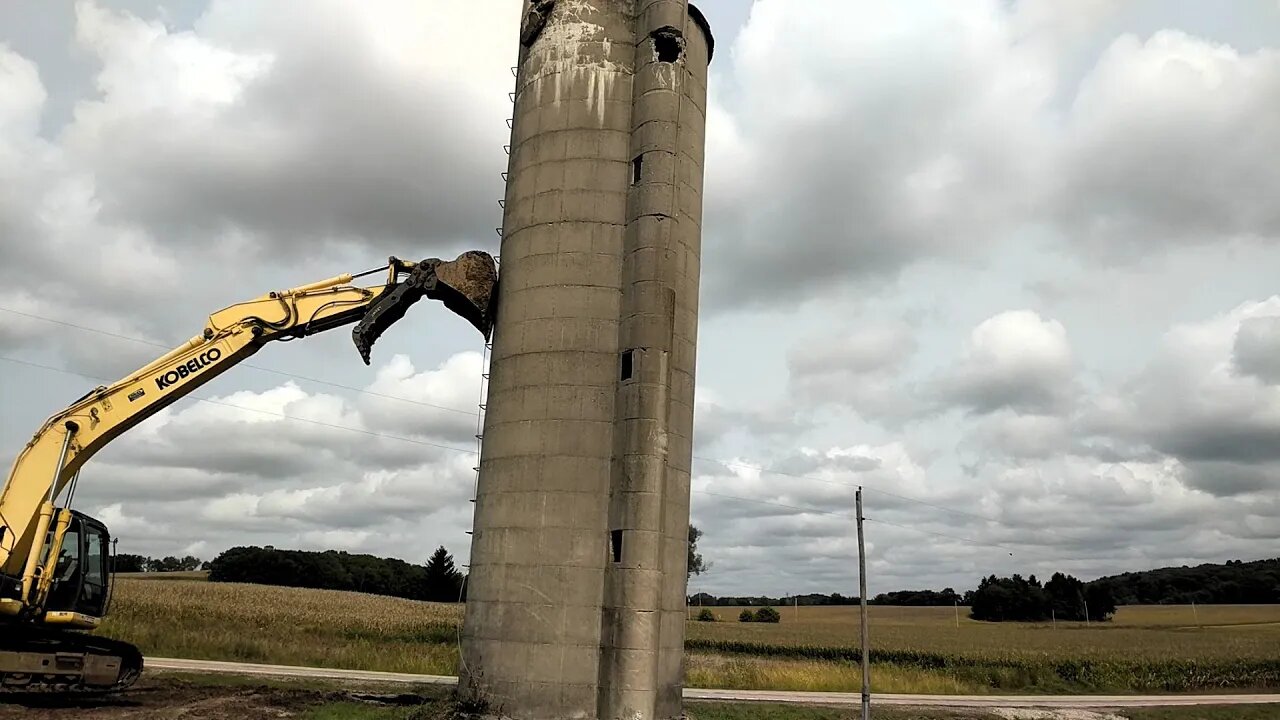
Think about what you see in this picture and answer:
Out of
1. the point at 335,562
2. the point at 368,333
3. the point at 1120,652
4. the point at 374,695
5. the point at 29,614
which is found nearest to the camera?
the point at 29,614

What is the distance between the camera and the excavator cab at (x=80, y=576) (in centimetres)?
1802

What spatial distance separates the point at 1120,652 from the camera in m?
54.0

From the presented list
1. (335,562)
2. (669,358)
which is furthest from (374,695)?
(335,562)

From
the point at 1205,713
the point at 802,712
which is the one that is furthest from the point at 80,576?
the point at 1205,713

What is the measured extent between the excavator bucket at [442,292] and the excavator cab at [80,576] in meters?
6.90

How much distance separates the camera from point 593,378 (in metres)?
19.6

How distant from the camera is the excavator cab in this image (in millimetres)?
18016

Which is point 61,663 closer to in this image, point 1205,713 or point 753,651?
point 1205,713

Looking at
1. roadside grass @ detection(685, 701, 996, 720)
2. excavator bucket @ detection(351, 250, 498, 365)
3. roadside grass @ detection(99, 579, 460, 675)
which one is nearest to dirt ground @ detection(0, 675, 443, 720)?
roadside grass @ detection(685, 701, 996, 720)

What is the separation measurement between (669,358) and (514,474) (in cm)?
438

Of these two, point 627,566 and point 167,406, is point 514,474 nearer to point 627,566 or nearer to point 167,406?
point 627,566

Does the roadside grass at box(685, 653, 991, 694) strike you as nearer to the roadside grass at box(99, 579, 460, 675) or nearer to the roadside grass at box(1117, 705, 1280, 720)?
the roadside grass at box(1117, 705, 1280, 720)

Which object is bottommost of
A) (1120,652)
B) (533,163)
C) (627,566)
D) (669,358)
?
(1120,652)

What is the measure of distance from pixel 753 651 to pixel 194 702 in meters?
39.6
